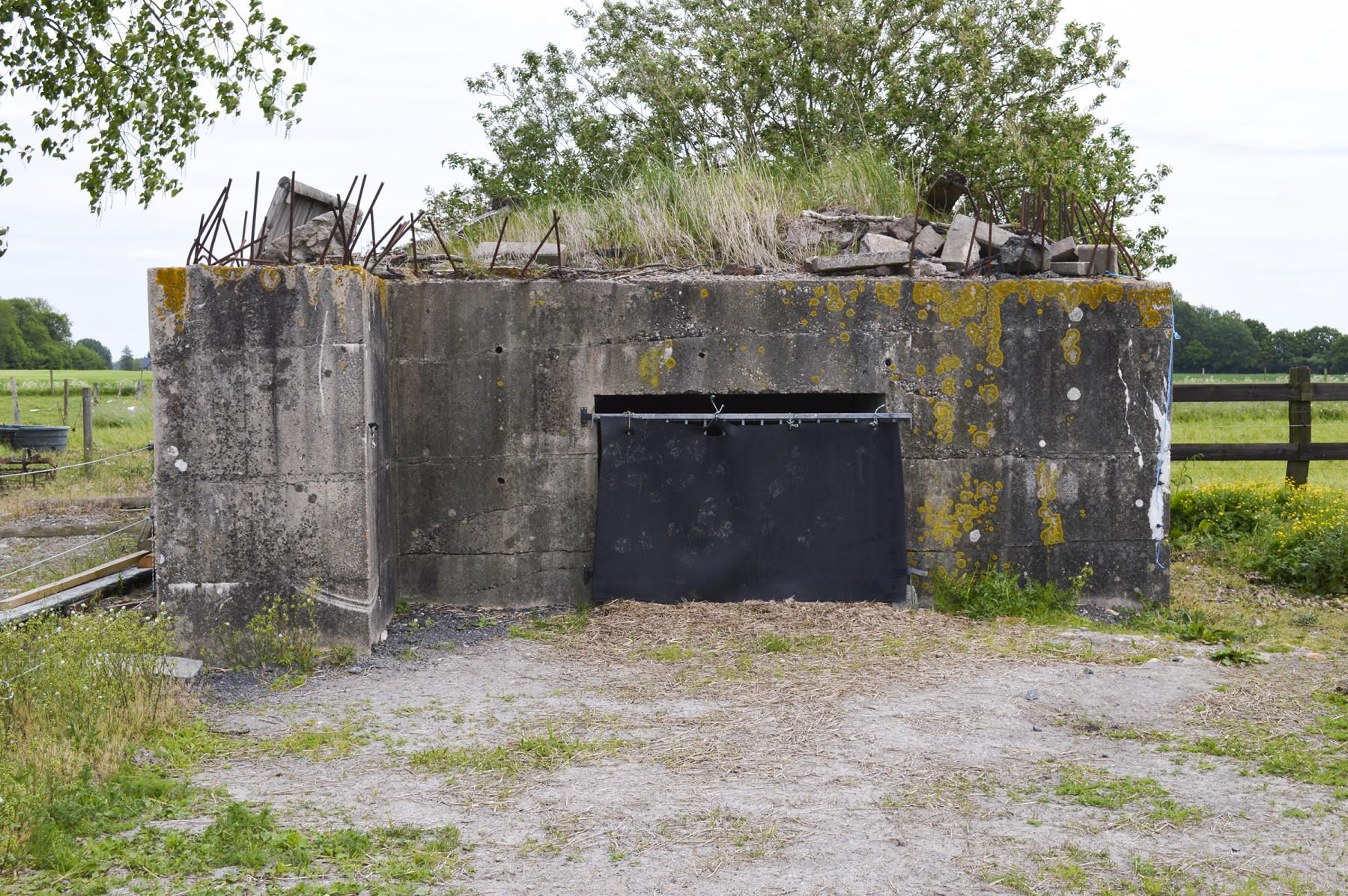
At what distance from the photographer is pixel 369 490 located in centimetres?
657

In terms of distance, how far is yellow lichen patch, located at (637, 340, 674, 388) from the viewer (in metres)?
7.41

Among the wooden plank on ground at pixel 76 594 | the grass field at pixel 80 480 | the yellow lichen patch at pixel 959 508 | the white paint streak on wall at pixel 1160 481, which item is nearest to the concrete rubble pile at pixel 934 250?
the white paint streak on wall at pixel 1160 481

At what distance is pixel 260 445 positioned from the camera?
649cm

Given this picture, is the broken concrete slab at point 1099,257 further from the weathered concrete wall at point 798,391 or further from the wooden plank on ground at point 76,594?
the wooden plank on ground at point 76,594

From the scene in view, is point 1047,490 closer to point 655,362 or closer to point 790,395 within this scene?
point 790,395

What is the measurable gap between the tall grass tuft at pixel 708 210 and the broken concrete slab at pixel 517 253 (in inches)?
5.8

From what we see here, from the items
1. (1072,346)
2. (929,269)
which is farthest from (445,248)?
(1072,346)

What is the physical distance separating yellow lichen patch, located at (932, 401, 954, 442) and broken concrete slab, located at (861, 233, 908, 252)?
1197mm

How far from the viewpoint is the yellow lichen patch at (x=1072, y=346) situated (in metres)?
7.50

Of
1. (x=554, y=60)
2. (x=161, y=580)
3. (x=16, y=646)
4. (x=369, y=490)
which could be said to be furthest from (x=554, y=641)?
(x=554, y=60)

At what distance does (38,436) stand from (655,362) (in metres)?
15.6

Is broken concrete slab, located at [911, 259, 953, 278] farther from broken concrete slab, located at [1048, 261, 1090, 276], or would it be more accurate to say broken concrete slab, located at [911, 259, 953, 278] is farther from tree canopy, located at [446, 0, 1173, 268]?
tree canopy, located at [446, 0, 1173, 268]

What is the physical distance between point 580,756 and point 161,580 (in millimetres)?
3104

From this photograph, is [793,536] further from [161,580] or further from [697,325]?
[161,580]
